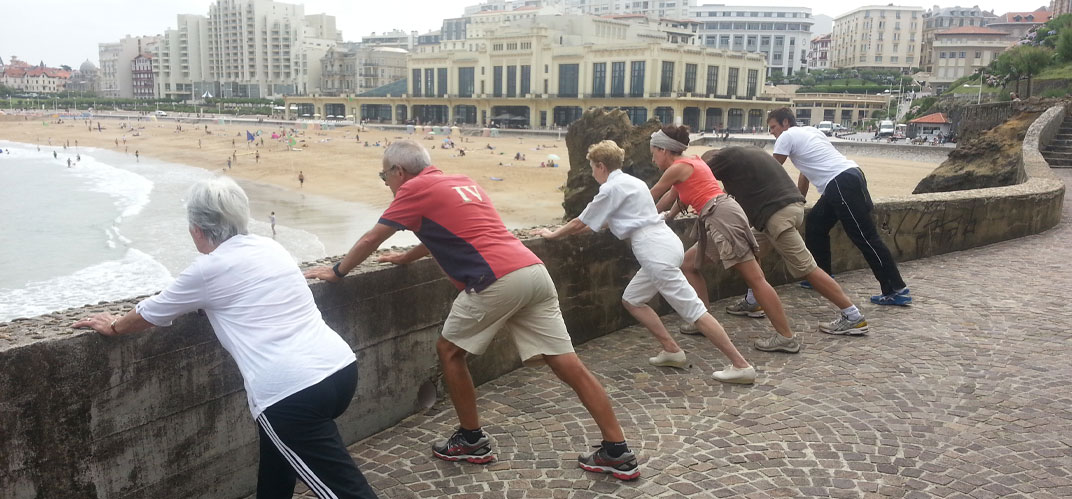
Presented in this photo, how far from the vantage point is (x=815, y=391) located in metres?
4.79

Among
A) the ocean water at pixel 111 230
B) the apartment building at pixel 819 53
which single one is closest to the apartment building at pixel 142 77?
the ocean water at pixel 111 230

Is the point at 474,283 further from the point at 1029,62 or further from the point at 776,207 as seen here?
the point at 1029,62

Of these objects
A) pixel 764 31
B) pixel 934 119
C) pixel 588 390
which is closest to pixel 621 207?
pixel 588 390

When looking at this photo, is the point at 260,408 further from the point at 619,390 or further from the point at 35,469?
the point at 619,390

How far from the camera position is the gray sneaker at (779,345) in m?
5.52

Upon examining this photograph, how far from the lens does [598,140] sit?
Result: 21234mm

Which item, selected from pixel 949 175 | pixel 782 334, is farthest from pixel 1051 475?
pixel 949 175

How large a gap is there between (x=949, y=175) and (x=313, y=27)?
17593 centimetres

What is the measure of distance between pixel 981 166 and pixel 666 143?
1243 cm

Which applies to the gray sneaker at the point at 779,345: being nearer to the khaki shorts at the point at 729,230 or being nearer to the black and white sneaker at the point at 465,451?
the khaki shorts at the point at 729,230

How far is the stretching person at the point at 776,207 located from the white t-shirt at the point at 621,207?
4.26ft

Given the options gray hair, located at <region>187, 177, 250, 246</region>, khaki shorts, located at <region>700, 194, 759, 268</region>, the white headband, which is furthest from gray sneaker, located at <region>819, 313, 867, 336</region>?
gray hair, located at <region>187, 177, 250, 246</region>

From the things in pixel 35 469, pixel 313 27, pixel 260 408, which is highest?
pixel 313 27

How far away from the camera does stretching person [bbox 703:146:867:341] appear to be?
19.2ft
